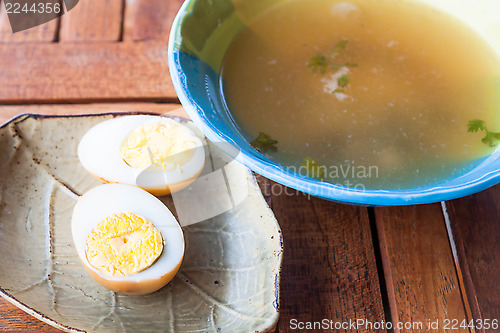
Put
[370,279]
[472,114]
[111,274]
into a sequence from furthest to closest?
1. [472,114]
2. [370,279]
3. [111,274]

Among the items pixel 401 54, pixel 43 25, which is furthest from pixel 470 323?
pixel 43 25

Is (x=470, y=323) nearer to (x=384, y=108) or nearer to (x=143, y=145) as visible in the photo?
(x=384, y=108)

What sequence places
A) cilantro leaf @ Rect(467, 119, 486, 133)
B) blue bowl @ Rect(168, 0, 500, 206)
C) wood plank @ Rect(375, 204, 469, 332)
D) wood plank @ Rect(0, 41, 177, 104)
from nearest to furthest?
blue bowl @ Rect(168, 0, 500, 206) → wood plank @ Rect(375, 204, 469, 332) → cilantro leaf @ Rect(467, 119, 486, 133) → wood plank @ Rect(0, 41, 177, 104)

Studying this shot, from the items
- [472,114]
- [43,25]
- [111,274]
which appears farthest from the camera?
[43,25]

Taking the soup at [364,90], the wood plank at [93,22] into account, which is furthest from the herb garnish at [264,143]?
the wood plank at [93,22]

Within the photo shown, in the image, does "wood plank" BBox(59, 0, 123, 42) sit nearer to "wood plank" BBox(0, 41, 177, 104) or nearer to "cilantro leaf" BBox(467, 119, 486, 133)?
"wood plank" BBox(0, 41, 177, 104)

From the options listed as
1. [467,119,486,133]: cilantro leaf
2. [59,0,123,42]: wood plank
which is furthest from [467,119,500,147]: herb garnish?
[59,0,123,42]: wood plank

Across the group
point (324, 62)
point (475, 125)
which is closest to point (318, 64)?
point (324, 62)

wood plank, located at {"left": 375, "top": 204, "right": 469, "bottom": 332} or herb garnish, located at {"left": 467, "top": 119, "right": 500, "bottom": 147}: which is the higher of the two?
herb garnish, located at {"left": 467, "top": 119, "right": 500, "bottom": 147}
